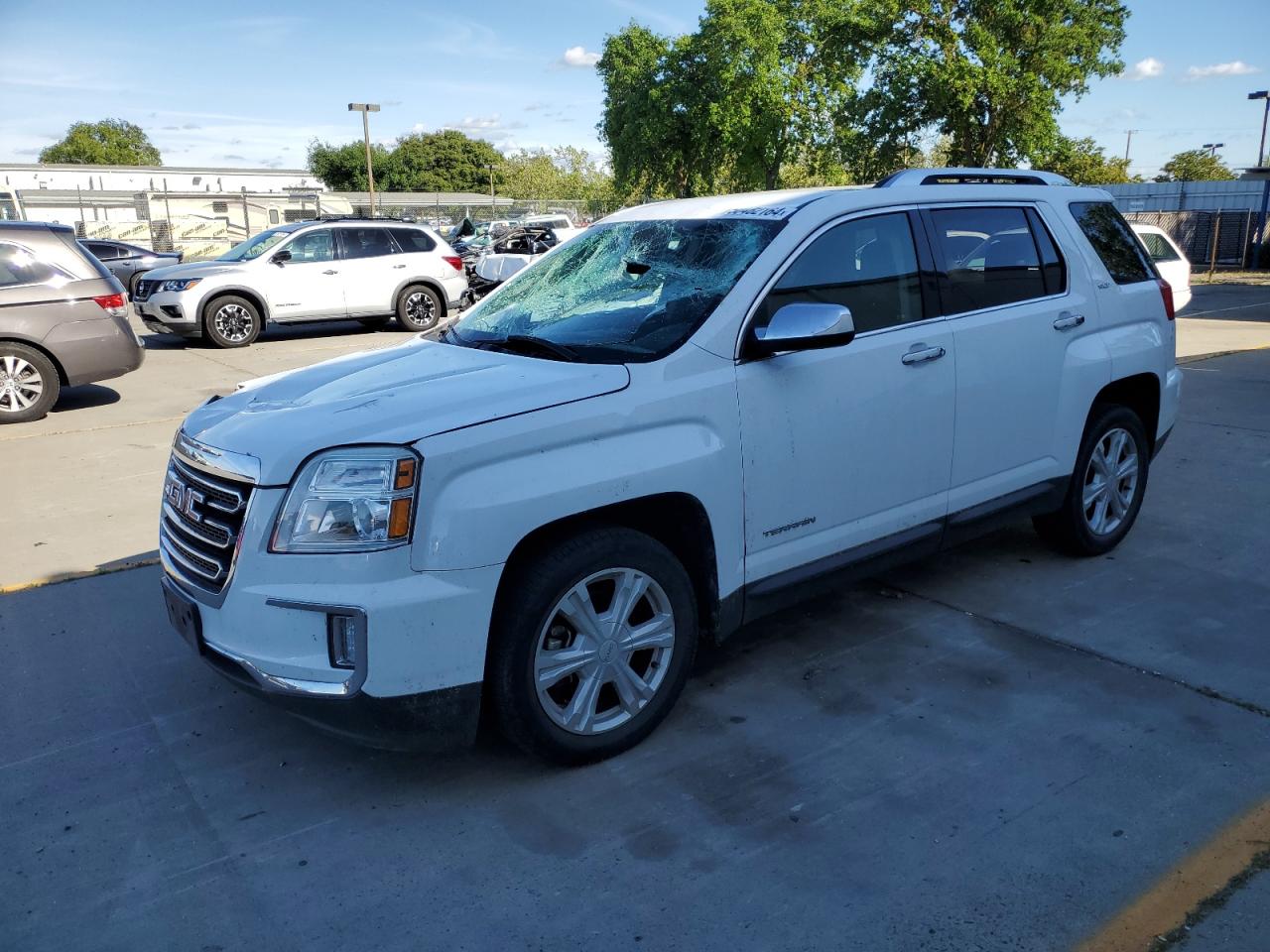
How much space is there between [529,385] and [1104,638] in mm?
2742

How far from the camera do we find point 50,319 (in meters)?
9.40

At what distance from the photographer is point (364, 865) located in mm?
2936

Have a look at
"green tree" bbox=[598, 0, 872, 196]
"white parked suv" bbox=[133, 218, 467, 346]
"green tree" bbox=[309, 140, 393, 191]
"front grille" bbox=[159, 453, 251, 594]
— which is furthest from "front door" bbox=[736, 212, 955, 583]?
"green tree" bbox=[309, 140, 393, 191]

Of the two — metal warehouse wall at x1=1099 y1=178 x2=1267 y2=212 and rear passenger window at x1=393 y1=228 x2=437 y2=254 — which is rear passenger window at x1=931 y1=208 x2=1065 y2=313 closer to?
rear passenger window at x1=393 y1=228 x2=437 y2=254

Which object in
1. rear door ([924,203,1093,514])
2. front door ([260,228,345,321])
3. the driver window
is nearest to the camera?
rear door ([924,203,1093,514])

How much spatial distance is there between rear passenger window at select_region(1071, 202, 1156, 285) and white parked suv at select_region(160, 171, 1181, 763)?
124 mm

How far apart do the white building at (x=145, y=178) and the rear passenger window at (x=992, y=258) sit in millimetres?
59789

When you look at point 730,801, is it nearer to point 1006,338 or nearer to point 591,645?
point 591,645

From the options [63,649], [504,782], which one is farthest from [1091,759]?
[63,649]

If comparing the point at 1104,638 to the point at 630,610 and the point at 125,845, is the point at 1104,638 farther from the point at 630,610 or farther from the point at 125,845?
the point at 125,845

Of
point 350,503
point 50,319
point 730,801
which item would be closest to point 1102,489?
point 730,801

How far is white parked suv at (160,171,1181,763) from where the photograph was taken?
9.70 feet

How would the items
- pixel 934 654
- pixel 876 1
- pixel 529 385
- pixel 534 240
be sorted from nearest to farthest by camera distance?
pixel 529 385
pixel 934 654
pixel 534 240
pixel 876 1

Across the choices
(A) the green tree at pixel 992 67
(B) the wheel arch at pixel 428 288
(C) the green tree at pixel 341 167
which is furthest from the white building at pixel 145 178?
(B) the wheel arch at pixel 428 288
